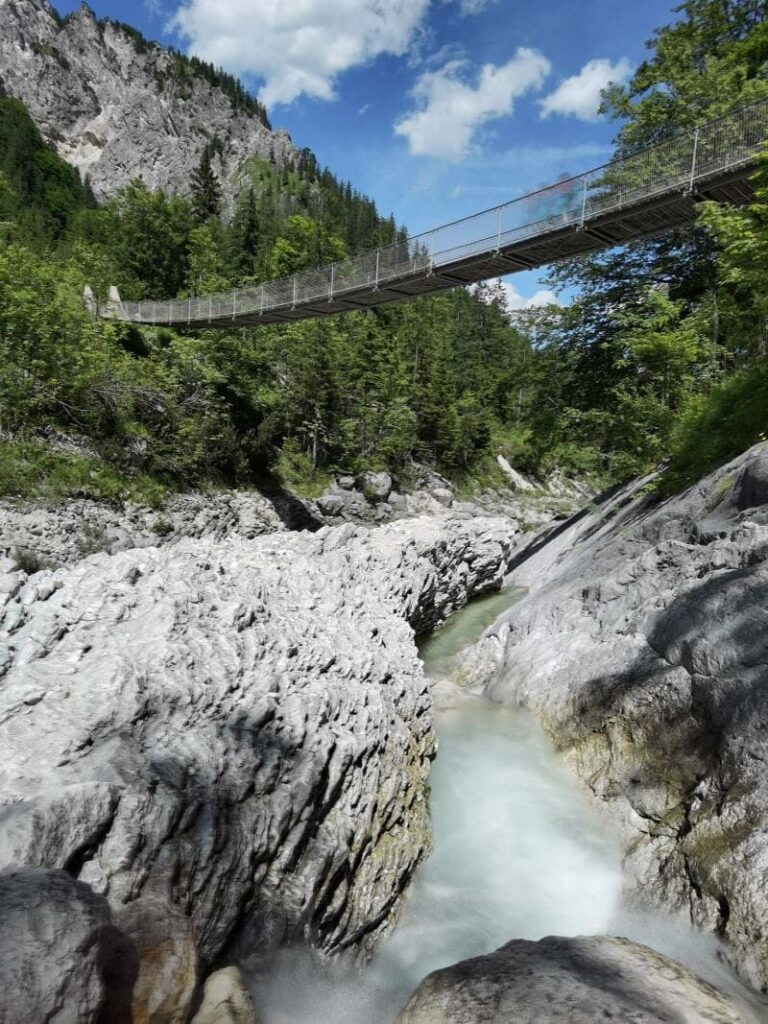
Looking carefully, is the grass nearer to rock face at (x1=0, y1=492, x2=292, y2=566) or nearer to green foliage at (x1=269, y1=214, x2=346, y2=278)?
rock face at (x1=0, y1=492, x2=292, y2=566)

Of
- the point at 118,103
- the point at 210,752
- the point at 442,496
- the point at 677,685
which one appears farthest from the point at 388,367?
the point at 118,103

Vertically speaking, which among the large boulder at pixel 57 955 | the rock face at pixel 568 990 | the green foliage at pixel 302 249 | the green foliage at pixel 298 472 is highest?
the green foliage at pixel 302 249

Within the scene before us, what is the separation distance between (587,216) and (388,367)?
63.4ft

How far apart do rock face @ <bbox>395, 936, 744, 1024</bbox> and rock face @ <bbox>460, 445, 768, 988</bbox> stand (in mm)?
892

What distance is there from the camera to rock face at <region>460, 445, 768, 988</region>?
4.58m

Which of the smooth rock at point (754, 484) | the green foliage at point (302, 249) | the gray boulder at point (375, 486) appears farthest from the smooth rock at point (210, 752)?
the green foliage at point (302, 249)

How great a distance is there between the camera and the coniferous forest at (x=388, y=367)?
13.1 meters

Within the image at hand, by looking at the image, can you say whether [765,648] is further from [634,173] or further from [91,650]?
[634,173]

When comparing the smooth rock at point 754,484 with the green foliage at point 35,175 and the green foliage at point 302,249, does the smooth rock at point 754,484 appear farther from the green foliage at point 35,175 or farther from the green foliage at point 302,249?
the green foliage at point 35,175

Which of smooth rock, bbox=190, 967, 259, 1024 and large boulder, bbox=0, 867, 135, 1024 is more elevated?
large boulder, bbox=0, 867, 135, 1024

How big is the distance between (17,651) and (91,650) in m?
0.58

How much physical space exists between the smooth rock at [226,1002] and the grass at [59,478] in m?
14.4

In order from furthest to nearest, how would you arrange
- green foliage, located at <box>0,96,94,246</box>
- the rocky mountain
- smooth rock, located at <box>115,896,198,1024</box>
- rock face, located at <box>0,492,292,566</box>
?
the rocky mountain < green foliage, located at <box>0,96,94,246</box> < rock face, located at <box>0,492,292,566</box> < smooth rock, located at <box>115,896,198,1024</box>

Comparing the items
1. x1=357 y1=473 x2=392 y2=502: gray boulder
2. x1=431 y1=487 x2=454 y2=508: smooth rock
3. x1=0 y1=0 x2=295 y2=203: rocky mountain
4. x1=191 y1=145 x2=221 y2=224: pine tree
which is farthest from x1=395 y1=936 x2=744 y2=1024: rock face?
x1=0 y1=0 x2=295 y2=203: rocky mountain
